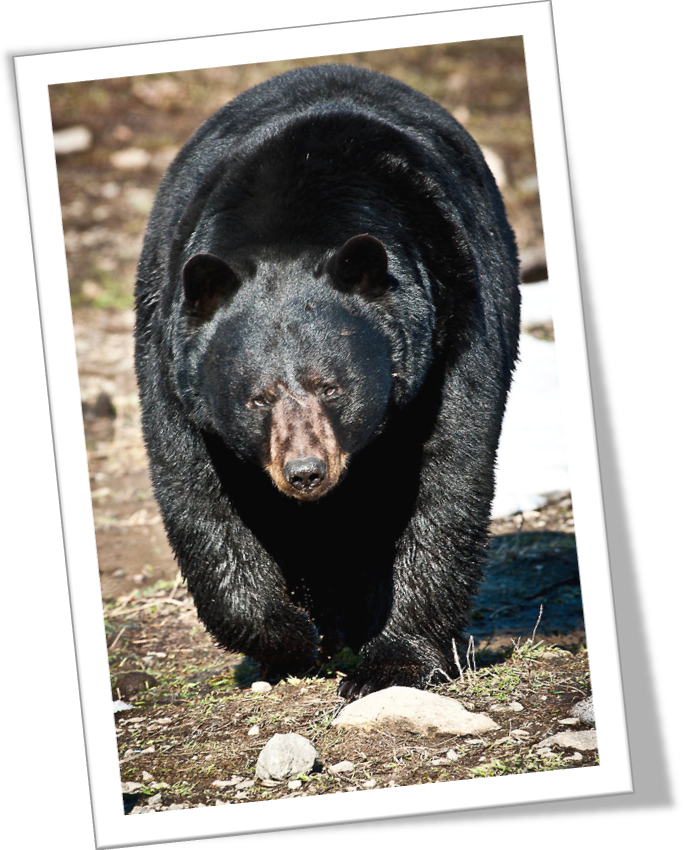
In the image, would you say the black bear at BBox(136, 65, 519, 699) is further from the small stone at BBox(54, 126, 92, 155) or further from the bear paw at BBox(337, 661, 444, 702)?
the small stone at BBox(54, 126, 92, 155)

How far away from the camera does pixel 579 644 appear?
20.0ft

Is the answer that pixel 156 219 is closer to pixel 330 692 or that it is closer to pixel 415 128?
pixel 415 128

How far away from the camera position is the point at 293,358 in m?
4.96

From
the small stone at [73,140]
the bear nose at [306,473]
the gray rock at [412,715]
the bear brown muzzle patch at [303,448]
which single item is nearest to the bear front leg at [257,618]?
the gray rock at [412,715]

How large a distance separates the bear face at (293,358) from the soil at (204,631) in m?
1.42

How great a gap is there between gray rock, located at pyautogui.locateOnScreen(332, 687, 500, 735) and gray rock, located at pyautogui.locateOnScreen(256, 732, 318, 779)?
365 mm

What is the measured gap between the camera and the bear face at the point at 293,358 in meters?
4.91

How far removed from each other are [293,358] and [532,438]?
434cm

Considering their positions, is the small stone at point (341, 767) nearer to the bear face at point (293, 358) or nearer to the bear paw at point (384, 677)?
the bear paw at point (384, 677)

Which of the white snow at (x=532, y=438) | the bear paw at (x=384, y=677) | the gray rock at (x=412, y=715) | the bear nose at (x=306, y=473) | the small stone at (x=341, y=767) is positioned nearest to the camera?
the bear nose at (x=306, y=473)

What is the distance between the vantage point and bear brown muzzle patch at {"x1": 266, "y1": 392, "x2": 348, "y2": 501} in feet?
15.7

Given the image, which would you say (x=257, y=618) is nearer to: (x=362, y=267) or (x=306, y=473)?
(x=306, y=473)

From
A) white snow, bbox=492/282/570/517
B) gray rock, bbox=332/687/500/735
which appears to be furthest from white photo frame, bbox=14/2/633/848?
white snow, bbox=492/282/570/517

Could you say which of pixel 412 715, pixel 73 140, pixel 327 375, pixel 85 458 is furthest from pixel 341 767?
pixel 73 140
